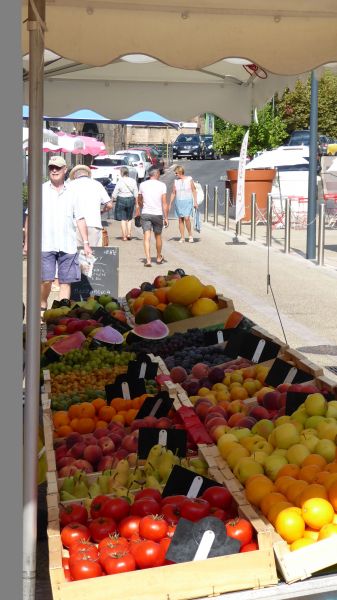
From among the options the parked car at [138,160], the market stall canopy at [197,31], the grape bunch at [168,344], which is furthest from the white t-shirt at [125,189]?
the parked car at [138,160]

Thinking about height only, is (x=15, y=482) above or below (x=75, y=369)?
above

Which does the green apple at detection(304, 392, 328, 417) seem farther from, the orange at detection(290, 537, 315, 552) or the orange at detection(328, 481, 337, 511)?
the orange at detection(290, 537, 315, 552)

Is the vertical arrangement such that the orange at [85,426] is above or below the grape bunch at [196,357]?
below

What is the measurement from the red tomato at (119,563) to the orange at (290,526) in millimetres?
606

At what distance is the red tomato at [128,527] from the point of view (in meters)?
3.43

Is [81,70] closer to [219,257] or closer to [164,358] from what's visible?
[164,358]

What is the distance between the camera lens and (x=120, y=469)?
13.0 ft

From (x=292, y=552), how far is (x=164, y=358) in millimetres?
3005

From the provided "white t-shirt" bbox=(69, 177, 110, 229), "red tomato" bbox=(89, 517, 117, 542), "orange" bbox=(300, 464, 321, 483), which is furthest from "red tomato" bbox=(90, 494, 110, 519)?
"white t-shirt" bbox=(69, 177, 110, 229)

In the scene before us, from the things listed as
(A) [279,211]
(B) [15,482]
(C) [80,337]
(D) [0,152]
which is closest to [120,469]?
(B) [15,482]

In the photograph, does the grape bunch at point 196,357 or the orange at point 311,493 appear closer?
the orange at point 311,493

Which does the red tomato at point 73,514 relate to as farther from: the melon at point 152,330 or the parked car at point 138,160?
the parked car at point 138,160

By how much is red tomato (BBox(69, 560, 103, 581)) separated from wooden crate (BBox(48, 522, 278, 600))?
2.4 inches

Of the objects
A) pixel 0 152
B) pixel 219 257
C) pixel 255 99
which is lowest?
pixel 219 257
